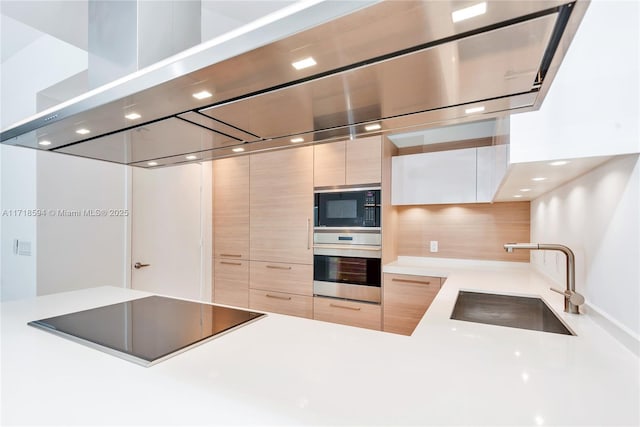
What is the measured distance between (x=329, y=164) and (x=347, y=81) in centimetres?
213

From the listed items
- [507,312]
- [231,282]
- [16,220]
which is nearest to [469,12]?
[507,312]

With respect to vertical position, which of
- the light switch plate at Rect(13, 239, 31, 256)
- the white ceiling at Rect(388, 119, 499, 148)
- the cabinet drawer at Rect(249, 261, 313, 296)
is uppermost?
the white ceiling at Rect(388, 119, 499, 148)

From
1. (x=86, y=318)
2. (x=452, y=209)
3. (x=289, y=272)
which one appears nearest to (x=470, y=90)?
(x=86, y=318)

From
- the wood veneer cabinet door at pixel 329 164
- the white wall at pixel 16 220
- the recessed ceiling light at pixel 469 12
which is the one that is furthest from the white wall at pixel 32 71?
the recessed ceiling light at pixel 469 12

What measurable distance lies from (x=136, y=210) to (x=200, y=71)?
252 cm

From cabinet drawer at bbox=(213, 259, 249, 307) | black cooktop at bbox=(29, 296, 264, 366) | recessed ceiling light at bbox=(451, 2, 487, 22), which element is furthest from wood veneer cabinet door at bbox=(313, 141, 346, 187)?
recessed ceiling light at bbox=(451, 2, 487, 22)

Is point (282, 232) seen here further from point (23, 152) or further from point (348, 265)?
point (23, 152)

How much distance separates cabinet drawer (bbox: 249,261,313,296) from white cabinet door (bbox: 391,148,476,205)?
1.06 meters

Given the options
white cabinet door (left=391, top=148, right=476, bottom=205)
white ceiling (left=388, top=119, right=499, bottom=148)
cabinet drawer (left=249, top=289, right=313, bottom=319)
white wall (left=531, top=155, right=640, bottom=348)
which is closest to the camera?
white wall (left=531, top=155, right=640, bottom=348)

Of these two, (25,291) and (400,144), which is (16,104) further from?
(400,144)

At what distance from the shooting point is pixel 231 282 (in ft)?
11.0

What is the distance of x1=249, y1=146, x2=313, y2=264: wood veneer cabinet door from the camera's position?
297cm

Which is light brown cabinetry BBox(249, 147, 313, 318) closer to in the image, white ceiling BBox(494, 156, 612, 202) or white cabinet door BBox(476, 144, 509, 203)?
white cabinet door BBox(476, 144, 509, 203)

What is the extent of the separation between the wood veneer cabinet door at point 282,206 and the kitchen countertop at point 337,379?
181 centimetres
